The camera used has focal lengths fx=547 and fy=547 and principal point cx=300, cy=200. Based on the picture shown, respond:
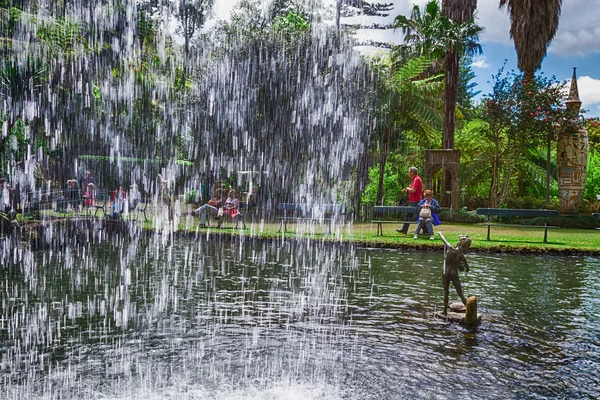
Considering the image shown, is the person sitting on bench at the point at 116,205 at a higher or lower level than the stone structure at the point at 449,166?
lower

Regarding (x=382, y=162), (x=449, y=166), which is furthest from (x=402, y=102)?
(x=449, y=166)

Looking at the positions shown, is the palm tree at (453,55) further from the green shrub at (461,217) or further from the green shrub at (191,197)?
the green shrub at (191,197)

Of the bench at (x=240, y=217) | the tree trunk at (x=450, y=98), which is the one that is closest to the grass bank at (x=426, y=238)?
the bench at (x=240, y=217)

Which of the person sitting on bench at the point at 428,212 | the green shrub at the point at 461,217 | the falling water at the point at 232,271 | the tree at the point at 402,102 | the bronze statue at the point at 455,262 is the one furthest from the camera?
the tree at the point at 402,102

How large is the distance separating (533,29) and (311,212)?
1372cm

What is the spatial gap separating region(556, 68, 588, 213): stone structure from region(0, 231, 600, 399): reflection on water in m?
12.2

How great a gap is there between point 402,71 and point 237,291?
18388mm

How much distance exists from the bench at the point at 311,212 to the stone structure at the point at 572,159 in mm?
9051

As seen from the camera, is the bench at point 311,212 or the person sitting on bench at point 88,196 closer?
the bench at point 311,212

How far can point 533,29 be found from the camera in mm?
24531

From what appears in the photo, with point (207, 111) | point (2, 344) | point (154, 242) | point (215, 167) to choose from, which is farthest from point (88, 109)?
point (2, 344)

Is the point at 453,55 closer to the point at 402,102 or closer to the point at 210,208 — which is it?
the point at 402,102

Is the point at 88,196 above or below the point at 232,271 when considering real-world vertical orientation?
above

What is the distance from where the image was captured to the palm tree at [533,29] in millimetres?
24578
